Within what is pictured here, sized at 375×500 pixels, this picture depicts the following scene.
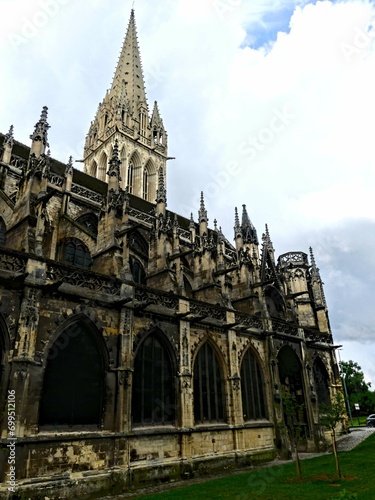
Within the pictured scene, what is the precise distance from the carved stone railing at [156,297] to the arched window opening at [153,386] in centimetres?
140

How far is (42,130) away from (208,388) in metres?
13.6

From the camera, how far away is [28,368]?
10.8 meters

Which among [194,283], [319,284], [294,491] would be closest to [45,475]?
[294,491]

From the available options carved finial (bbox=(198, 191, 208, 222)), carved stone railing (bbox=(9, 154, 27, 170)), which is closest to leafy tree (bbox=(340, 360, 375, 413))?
carved finial (bbox=(198, 191, 208, 222))

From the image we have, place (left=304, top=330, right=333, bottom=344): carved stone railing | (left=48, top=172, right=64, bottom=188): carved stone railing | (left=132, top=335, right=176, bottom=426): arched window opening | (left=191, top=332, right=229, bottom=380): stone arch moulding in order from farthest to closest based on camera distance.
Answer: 1. (left=304, top=330, right=333, bottom=344): carved stone railing
2. (left=48, top=172, right=64, bottom=188): carved stone railing
3. (left=191, top=332, right=229, bottom=380): stone arch moulding
4. (left=132, top=335, right=176, bottom=426): arched window opening

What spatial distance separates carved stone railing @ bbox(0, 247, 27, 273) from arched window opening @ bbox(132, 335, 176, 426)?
210 inches

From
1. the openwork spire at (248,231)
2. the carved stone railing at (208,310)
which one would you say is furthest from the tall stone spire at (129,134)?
the carved stone railing at (208,310)

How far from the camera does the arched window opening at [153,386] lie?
13.8m

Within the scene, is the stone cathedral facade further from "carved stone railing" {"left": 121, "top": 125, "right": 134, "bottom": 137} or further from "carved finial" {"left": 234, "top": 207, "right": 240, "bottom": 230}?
"carved stone railing" {"left": 121, "top": 125, "right": 134, "bottom": 137}

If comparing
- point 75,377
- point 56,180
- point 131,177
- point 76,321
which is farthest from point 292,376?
point 131,177

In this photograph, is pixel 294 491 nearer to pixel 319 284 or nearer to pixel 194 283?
pixel 194 283

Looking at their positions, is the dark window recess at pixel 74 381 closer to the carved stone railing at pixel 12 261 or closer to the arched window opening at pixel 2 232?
the carved stone railing at pixel 12 261

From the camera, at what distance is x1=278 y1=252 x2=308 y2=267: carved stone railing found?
3181 cm

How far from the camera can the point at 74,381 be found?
478 inches
